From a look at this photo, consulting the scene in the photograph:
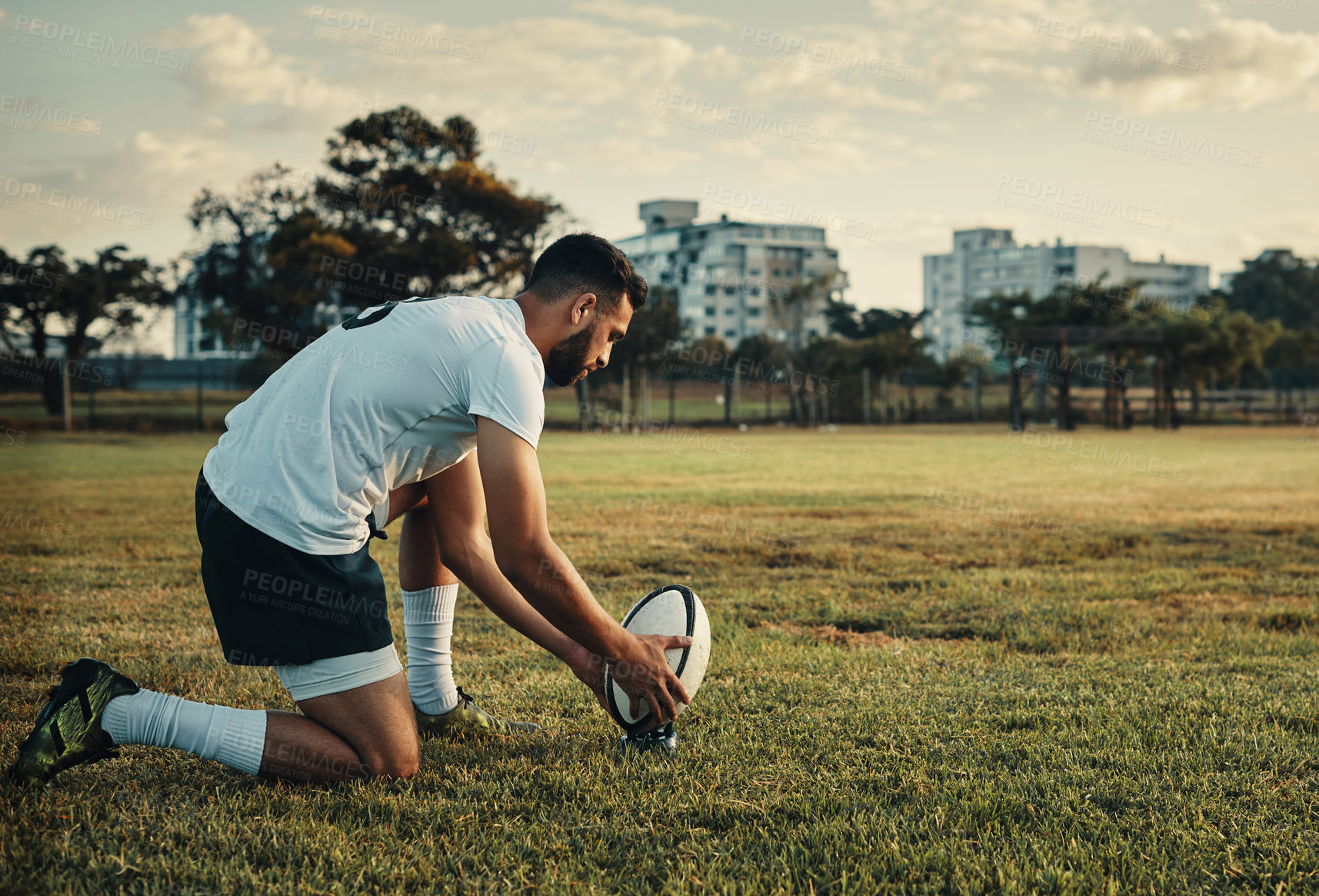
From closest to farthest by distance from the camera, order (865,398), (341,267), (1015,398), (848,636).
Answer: (848,636)
(341,267)
(1015,398)
(865,398)

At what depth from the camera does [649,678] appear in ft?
8.85

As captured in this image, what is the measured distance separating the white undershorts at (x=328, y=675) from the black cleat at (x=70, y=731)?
0.47 m

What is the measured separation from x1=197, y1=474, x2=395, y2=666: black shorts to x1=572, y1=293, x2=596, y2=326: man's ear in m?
0.87

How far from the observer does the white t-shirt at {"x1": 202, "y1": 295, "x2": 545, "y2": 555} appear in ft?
8.34

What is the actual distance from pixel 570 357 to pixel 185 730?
1.47 m

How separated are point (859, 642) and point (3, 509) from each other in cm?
841

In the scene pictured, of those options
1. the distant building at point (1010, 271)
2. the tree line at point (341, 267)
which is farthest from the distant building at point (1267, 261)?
the tree line at point (341, 267)

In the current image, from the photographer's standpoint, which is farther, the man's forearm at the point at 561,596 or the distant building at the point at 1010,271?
the distant building at the point at 1010,271

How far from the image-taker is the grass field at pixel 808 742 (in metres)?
2.24

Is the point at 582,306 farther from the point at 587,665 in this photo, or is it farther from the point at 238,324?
the point at 238,324

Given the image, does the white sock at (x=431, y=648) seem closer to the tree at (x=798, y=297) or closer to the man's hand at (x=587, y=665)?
the man's hand at (x=587, y=665)

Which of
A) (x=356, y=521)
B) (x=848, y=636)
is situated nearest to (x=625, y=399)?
(x=848, y=636)

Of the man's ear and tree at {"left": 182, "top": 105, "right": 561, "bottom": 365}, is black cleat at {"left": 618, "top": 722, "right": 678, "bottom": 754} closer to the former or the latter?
the man's ear

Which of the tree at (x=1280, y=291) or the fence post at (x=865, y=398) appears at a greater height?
the tree at (x=1280, y=291)
